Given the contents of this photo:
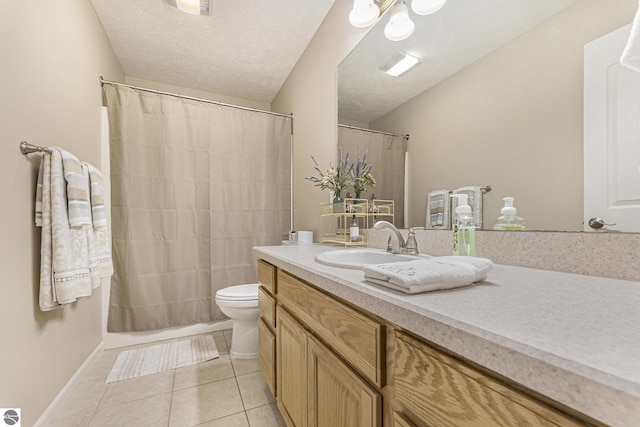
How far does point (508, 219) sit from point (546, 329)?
0.64m

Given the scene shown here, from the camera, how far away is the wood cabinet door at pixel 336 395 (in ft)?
1.90

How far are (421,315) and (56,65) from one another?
207 cm

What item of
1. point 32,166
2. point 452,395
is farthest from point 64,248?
point 452,395

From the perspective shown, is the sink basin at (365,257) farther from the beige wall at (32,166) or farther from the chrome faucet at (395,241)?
the beige wall at (32,166)

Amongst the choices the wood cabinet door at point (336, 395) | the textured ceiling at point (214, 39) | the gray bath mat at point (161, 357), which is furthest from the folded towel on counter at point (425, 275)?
the textured ceiling at point (214, 39)

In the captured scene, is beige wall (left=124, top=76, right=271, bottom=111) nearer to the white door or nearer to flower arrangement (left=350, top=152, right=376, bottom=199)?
flower arrangement (left=350, top=152, right=376, bottom=199)

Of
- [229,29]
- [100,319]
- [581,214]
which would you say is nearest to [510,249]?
[581,214]

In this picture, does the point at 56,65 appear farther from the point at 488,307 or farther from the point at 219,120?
the point at 488,307

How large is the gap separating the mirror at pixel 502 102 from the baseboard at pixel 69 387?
1.95m

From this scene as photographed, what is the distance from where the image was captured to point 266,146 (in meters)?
2.54

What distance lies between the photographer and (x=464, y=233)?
35.4 inches

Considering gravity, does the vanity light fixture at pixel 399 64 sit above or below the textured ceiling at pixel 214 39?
below

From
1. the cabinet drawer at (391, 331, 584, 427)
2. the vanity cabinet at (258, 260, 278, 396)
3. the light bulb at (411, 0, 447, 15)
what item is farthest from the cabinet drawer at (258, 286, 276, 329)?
the light bulb at (411, 0, 447, 15)

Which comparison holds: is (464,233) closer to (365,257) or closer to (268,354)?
(365,257)
